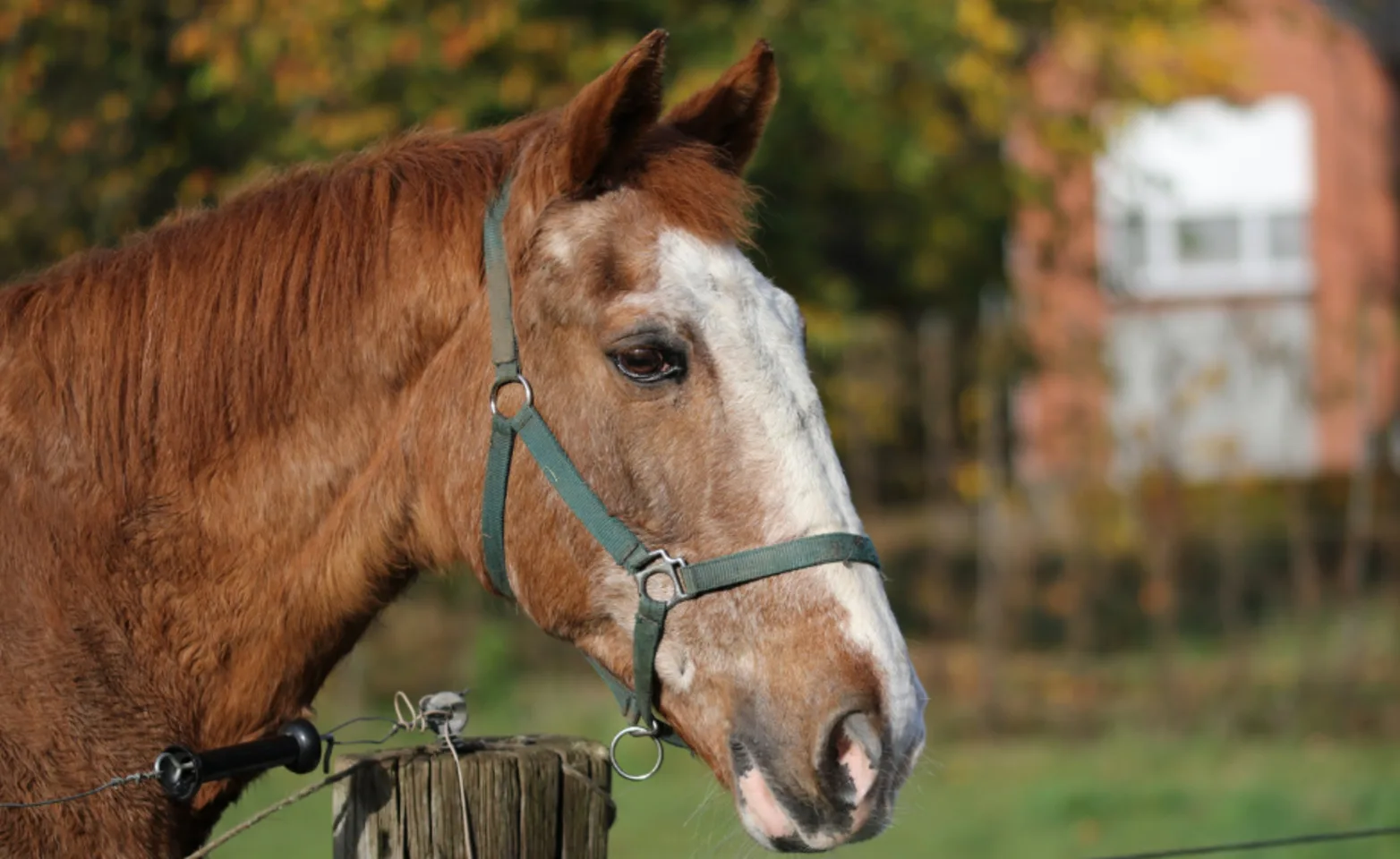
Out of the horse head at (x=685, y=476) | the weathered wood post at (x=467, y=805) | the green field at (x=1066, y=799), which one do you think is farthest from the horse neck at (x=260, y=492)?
the green field at (x=1066, y=799)

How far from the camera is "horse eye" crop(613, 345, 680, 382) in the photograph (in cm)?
245

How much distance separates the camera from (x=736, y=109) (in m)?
2.88

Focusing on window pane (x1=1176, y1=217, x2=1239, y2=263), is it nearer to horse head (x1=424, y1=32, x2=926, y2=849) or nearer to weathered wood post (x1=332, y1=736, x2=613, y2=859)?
horse head (x1=424, y1=32, x2=926, y2=849)

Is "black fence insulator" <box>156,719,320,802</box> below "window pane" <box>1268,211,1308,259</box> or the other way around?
the other way around

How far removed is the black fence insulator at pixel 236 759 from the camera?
231cm

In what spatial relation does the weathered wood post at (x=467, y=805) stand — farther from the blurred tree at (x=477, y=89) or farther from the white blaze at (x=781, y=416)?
the blurred tree at (x=477, y=89)

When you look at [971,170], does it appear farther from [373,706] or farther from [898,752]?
[898,752]

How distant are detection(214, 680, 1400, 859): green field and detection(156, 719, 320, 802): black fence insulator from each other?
3576mm

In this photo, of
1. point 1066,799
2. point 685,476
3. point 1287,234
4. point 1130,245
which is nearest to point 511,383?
point 685,476

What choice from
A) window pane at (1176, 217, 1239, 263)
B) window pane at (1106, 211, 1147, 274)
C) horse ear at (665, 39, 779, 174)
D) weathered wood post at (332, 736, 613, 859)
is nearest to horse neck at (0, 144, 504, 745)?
weathered wood post at (332, 736, 613, 859)

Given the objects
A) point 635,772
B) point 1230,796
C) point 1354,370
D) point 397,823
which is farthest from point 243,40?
point 1354,370

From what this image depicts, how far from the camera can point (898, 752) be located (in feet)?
7.36

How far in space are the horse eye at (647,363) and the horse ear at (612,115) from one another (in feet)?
1.07

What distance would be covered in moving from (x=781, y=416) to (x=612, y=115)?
598mm
